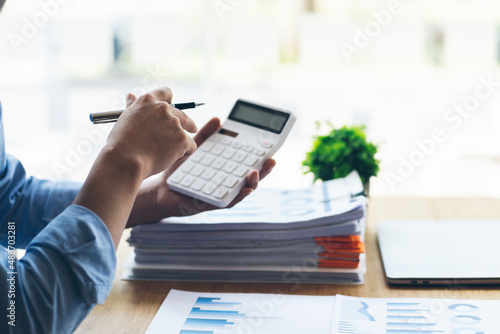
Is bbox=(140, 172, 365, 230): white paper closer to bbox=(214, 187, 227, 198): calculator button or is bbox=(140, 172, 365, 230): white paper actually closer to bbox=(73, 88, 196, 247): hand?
bbox=(214, 187, 227, 198): calculator button

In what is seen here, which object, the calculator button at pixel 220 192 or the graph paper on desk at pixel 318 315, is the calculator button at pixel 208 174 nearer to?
the calculator button at pixel 220 192

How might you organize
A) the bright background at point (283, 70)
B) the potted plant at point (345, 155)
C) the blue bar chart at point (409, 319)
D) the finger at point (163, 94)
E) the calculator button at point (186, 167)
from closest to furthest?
the blue bar chart at point (409, 319) → the finger at point (163, 94) → the calculator button at point (186, 167) → the potted plant at point (345, 155) → the bright background at point (283, 70)

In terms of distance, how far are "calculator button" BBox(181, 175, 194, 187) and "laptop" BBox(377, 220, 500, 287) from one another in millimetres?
323

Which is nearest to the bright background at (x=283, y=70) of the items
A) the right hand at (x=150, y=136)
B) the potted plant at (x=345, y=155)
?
the potted plant at (x=345, y=155)

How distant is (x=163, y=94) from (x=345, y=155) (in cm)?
38

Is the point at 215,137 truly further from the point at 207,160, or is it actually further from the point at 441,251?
the point at 441,251

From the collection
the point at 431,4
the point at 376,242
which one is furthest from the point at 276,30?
the point at 376,242

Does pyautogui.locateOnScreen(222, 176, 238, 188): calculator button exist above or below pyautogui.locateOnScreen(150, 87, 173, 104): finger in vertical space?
below

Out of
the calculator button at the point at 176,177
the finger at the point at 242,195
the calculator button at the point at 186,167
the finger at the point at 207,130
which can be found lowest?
the finger at the point at 242,195

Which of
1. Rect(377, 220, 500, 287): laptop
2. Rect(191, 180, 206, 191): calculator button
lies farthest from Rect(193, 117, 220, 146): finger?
Rect(377, 220, 500, 287): laptop

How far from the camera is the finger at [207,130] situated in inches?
37.8

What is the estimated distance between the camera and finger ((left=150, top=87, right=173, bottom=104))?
0.81 m

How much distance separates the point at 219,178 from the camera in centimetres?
87

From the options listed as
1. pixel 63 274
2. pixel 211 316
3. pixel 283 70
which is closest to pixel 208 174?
Result: pixel 211 316
